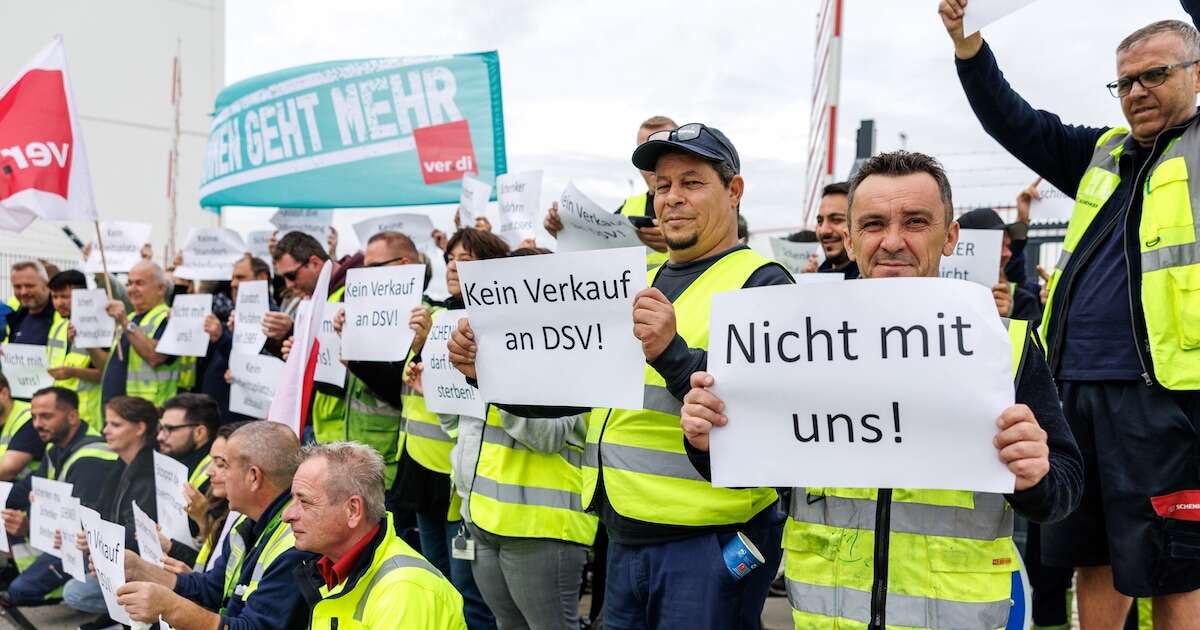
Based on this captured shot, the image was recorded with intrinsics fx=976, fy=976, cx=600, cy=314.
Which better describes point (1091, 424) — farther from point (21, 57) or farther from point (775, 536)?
point (21, 57)

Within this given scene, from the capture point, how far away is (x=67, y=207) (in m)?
6.73

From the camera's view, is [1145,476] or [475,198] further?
[475,198]

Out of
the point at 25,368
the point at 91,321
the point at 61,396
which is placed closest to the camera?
the point at 61,396

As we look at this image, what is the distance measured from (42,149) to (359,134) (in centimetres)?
269

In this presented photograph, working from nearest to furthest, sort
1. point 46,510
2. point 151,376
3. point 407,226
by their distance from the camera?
point 46,510 < point 151,376 < point 407,226

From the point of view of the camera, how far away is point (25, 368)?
7805 mm

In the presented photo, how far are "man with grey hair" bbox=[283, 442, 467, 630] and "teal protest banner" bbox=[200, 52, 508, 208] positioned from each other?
507cm

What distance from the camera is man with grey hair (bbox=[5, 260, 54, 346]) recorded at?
27.5 ft

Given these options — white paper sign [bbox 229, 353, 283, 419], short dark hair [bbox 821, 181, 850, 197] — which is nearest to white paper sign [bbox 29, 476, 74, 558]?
white paper sign [bbox 229, 353, 283, 419]

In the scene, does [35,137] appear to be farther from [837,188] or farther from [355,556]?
[837,188]

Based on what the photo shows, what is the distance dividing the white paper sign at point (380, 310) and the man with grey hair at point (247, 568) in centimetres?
72

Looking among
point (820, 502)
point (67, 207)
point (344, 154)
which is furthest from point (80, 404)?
point (820, 502)

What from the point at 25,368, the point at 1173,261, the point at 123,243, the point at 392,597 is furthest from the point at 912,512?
the point at 123,243

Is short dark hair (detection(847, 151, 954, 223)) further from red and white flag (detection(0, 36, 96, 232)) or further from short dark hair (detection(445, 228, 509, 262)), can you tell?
red and white flag (detection(0, 36, 96, 232))
